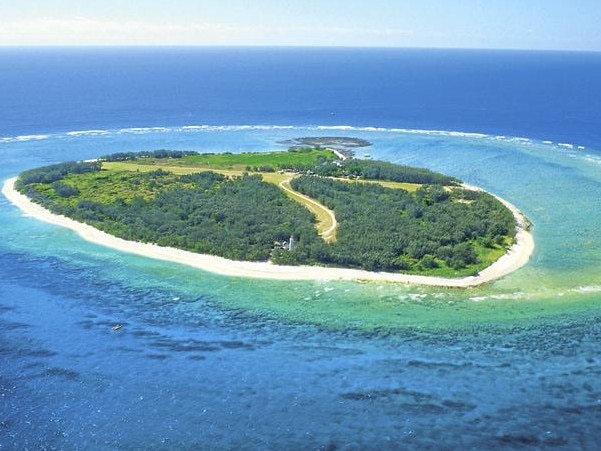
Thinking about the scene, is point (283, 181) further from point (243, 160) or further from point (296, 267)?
point (296, 267)

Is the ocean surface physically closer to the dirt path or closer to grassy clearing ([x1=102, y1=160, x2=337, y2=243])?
the dirt path

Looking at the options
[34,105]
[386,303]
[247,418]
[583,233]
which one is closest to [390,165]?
[583,233]

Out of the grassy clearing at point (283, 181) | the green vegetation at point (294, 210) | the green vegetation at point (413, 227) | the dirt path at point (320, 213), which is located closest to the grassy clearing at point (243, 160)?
the green vegetation at point (294, 210)

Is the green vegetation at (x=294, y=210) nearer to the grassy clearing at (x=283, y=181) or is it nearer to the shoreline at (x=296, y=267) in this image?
the grassy clearing at (x=283, y=181)

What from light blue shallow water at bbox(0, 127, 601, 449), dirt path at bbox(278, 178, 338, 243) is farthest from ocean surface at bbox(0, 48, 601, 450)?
dirt path at bbox(278, 178, 338, 243)

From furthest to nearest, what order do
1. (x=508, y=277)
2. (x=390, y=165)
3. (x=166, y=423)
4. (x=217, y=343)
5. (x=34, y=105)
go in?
(x=34, y=105)
(x=390, y=165)
(x=508, y=277)
(x=217, y=343)
(x=166, y=423)

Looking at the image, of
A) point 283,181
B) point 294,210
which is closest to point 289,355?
point 294,210

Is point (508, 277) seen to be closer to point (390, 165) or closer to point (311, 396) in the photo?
point (311, 396)
